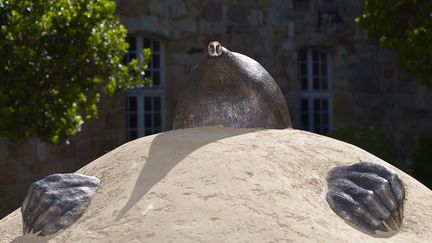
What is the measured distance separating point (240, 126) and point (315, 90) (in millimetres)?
12175

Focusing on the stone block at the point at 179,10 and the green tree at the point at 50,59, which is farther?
the stone block at the point at 179,10

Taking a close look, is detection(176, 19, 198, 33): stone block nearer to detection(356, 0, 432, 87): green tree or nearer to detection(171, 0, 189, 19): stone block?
detection(171, 0, 189, 19): stone block

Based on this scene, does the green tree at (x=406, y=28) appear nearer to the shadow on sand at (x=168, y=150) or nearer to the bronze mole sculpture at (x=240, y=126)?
the bronze mole sculpture at (x=240, y=126)

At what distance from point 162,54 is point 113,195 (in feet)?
33.6

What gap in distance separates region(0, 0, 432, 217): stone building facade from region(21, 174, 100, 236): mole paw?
781 centimetres

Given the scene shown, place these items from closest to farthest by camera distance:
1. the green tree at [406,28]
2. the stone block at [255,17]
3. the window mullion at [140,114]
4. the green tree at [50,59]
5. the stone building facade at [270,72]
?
the green tree at [50,59] < the green tree at [406,28] < the stone building facade at [270,72] < the window mullion at [140,114] < the stone block at [255,17]

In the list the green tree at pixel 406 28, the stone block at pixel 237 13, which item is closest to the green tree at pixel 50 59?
the green tree at pixel 406 28

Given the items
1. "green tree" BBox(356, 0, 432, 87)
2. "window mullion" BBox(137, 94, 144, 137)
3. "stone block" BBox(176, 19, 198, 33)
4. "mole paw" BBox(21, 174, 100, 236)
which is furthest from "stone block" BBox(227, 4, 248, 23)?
"mole paw" BBox(21, 174, 100, 236)

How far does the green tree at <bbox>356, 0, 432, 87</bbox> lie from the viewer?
10.4 meters

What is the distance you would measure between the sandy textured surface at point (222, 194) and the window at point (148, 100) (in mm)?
9587

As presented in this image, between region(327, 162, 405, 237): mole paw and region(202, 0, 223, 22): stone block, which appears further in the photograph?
region(202, 0, 223, 22): stone block

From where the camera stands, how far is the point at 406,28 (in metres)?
10.9

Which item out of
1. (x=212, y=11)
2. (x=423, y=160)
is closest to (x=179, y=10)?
(x=212, y=11)

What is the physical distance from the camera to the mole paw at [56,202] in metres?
3.03
